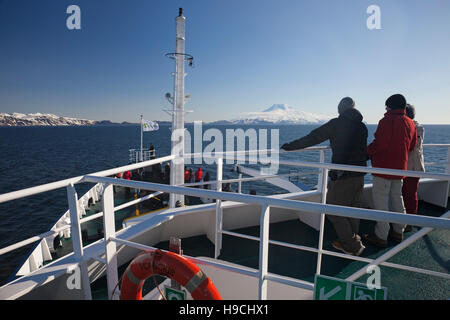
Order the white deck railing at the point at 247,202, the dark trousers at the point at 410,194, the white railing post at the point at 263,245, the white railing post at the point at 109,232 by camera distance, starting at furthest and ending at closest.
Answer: the dark trousers at the point at 410,194 → the white railing post at the point at 109,232 → the white railing post at the point at 263,245 → the white deck railing at the point at 247,202

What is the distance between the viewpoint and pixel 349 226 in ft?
9.83

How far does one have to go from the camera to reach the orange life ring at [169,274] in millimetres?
1316

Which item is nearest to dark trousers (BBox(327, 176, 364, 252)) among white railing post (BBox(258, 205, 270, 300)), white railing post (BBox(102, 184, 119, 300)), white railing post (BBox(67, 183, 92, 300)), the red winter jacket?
the red winter jacket

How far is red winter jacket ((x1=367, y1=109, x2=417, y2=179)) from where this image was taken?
2.89m

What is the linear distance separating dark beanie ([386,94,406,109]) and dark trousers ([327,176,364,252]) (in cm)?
89

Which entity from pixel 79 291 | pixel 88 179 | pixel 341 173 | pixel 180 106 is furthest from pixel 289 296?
pixel 180 106

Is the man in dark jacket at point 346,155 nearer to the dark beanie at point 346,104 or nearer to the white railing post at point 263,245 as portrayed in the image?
the dark beanie at point 346,104

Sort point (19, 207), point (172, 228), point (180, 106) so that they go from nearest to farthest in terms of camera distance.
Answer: point (172, 228)
point (180, 106)
point (19, 207)

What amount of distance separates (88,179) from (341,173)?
8.49 feet

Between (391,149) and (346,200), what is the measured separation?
774 mm

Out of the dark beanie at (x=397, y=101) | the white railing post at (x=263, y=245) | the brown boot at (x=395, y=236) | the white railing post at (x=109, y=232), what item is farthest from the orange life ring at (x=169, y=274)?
the brown boot at (x=395, y=236)

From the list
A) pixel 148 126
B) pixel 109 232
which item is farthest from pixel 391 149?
pixel 148 126
